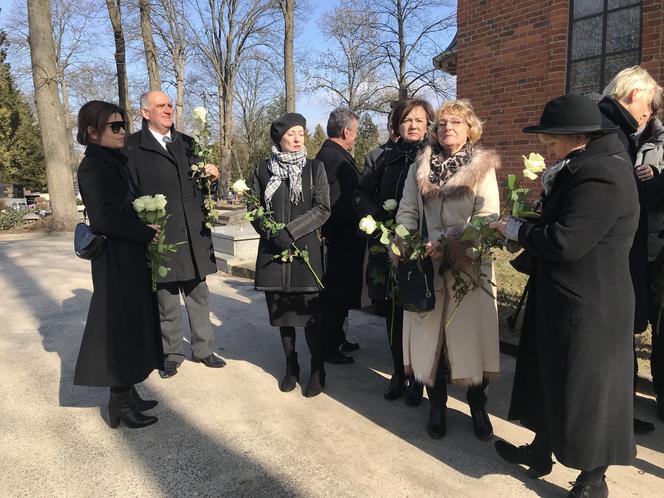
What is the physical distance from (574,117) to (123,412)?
297 cm

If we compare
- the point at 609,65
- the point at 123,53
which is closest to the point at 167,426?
the point at 609,65

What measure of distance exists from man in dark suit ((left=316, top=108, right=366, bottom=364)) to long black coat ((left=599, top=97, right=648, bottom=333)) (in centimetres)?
184

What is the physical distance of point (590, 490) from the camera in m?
2.28

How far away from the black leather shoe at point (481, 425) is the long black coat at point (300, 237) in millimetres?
1329

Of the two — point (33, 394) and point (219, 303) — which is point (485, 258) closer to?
point (33, 394)

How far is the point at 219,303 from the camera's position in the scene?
240 inches

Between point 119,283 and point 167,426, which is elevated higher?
point 119,283

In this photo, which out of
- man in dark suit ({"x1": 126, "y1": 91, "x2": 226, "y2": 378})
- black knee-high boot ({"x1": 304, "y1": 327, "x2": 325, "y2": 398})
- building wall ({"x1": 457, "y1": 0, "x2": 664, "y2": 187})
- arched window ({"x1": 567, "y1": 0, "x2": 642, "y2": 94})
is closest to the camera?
black knee-high boot ({"x1": 304, "y1": 327, "x2": 325, "y2": 398})

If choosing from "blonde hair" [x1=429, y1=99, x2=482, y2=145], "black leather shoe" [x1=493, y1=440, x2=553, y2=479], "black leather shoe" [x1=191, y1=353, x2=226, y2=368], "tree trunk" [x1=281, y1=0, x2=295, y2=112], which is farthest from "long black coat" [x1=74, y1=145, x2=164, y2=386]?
"tree trunk" [x1=281, y1=0, x2=295, y2=112]

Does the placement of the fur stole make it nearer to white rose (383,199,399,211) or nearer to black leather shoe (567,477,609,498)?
white rose (383,199,399,211)

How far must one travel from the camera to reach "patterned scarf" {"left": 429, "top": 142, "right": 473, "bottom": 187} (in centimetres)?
280

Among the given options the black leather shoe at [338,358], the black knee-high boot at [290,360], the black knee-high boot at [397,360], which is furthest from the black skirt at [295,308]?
the black leather shoe at [338,358]

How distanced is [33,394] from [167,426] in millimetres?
1210

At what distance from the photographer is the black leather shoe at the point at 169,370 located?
3.88 m
